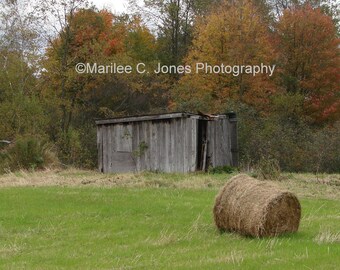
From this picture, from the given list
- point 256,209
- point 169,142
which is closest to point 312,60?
point 169,142

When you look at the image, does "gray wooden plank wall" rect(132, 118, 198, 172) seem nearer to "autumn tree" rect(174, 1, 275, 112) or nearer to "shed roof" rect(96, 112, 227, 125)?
"shed roof" rect(96, 112, 227, 125)

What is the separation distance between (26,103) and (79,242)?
66.9ft

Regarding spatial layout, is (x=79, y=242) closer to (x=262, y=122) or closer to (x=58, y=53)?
(x=262, y=122)

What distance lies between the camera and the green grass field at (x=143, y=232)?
306 inches

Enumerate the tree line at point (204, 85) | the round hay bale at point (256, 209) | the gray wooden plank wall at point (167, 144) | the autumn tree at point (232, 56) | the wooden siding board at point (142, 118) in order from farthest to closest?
the autumn tree at point (232, 56) → the tree line at point (204, 85) → the wooden siding board at point (142, 118) → the gray wooden plank wall at point (167, 144) → the round hay bale at point (256, 209)

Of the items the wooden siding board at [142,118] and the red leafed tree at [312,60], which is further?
the red leafed tree at [312,60]

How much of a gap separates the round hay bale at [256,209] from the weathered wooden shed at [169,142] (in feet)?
42.0

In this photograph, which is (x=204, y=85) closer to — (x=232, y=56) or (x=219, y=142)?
(x=232, y=56)

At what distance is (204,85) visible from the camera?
35.1m

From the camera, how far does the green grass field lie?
306 inches

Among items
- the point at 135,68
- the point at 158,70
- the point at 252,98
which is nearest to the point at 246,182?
the point at 252,98

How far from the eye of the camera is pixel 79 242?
936cm

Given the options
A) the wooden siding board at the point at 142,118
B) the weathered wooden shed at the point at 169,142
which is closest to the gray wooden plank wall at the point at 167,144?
the weathered wooden shed at the point at 169,142

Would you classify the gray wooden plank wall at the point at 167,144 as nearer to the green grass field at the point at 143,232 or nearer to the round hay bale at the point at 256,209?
the green grass field at the point at 143,232
